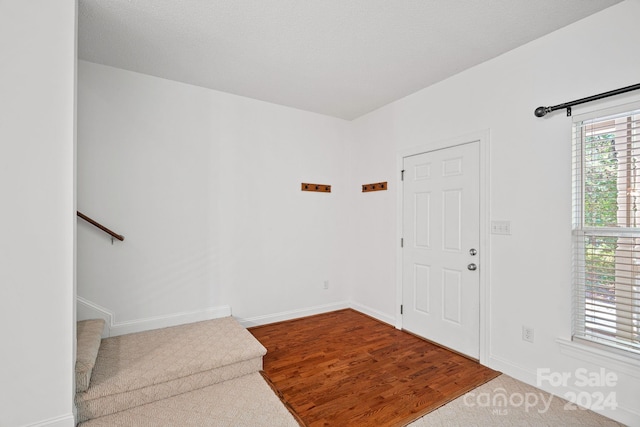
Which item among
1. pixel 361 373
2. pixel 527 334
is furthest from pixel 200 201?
pixel 527 334

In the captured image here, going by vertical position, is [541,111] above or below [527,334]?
above

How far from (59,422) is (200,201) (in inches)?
79.5

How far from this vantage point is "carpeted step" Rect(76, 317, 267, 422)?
198cm

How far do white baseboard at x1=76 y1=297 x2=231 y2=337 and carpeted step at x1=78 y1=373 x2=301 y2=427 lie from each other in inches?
39.6

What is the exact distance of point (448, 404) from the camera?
6.87ft

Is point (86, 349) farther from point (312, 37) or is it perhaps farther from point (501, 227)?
point (501, 227)

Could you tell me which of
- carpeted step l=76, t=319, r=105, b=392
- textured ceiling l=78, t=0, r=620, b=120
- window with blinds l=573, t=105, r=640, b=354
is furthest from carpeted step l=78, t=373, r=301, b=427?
textured ceiling l=78, t=0, r=620, b=120

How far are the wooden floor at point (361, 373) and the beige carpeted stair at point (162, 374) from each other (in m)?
0.25

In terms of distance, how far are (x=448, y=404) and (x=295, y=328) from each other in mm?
1835

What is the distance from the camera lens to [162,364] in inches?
89.0

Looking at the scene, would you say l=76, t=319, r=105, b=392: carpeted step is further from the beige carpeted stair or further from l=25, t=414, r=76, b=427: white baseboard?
l=25, t=414, r=76, b=427: white baseboard

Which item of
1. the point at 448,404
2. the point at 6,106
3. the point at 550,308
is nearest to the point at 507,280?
the point at 550,308

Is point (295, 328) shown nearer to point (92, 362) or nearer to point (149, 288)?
point (149, 288)

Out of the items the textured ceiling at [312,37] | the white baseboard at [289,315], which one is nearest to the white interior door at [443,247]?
A: the textured ceiling at [312,37]
